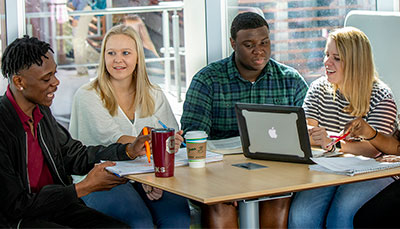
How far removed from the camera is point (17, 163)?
94.1 inches

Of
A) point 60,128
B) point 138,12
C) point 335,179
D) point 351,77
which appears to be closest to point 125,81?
point 60,128

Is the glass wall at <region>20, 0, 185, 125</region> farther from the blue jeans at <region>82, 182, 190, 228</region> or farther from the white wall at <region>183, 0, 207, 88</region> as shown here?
the blue jeans at <region>82, 182, 190, 228</region>

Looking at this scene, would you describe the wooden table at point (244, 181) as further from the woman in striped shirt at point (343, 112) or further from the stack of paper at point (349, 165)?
the woman in striped shirt at point (343, 112)

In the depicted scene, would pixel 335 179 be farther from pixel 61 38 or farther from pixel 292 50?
pixel 61 38

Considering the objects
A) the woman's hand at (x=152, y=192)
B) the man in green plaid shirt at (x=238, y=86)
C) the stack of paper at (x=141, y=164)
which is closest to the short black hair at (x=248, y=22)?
the man in green plaid shirt at (x=238, y=86)

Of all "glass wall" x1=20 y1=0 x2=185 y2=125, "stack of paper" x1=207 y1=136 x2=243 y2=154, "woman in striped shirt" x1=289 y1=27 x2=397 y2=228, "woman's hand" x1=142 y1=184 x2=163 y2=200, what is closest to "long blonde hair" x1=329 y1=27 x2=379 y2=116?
"woman in striped shirt" x1=289 y1=27 x2=397 y2=228

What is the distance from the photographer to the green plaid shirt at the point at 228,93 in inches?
130

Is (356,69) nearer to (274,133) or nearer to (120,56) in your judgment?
(274,133)

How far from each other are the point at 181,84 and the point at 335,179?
6.44ft

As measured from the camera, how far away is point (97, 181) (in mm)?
2406

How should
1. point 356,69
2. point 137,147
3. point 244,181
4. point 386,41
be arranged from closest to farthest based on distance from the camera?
point 244,181
point 137,147
point 356,69
point 386,41

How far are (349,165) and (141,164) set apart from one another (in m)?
0.85

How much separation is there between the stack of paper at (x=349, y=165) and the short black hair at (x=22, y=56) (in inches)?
46.6

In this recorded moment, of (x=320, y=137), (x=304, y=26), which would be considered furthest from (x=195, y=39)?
(x=320, y=137)
